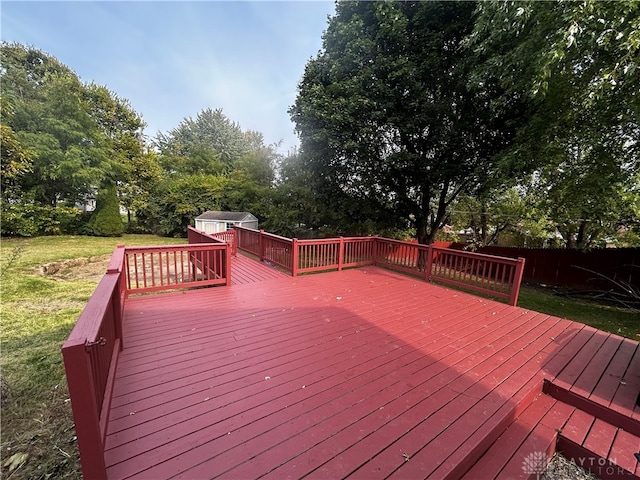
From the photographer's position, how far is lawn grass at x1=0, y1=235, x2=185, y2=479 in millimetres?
1988

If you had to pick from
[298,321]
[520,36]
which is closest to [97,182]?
[298,321]

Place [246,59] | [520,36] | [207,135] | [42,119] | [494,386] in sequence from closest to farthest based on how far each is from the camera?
[494,386] < [520,36] < [246,59] < [42,119] < [207,135]

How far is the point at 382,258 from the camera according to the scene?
23.0 feet

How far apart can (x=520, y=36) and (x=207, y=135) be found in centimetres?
2992

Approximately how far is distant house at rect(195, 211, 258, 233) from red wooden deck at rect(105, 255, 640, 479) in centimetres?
1023

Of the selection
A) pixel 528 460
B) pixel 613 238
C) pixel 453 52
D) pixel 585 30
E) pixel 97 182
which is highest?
pixel 453 52

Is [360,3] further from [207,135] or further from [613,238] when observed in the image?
[207,135]

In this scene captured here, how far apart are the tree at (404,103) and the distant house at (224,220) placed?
6691 millimetres

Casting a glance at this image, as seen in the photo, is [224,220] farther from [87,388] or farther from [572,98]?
[87,388]

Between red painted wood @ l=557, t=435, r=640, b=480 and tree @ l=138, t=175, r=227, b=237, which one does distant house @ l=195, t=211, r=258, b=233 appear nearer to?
tree @ l=138, t=175, r=227, b=237

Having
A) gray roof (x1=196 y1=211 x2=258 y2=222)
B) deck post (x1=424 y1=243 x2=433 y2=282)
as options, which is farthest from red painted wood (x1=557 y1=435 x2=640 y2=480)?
gray roof (x1=196 y1=211 x2=258 y2=222)

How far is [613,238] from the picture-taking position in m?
8.25

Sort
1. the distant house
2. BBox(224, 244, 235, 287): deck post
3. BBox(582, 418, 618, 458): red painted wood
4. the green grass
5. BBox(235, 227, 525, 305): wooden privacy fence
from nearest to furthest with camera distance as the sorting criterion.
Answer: BBox(582, 418, 618, 458): red painted wood
BBox(224, 244, 235, 287): deck post
BBox(235, 227, 525, 305): wooden privacy fence
the green grass
the distant house

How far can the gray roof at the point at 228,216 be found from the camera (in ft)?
46.3
